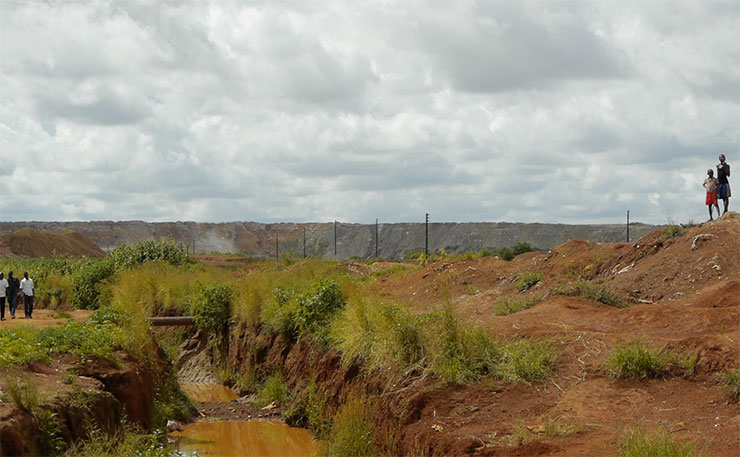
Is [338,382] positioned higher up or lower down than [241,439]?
higher up

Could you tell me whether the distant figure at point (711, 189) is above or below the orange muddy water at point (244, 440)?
above

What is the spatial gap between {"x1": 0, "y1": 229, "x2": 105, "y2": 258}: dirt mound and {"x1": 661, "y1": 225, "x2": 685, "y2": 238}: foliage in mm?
54585

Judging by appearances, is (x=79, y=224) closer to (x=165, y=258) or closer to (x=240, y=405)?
(x=165, y=258)

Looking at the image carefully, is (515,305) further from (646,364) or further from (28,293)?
(28,293)

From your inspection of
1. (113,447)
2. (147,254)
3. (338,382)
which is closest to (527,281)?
(338,382)

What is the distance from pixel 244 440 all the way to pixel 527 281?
29.8 feet

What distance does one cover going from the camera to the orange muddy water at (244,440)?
1475cm

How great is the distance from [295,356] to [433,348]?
19.3 feet

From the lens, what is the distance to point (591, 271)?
22.4m

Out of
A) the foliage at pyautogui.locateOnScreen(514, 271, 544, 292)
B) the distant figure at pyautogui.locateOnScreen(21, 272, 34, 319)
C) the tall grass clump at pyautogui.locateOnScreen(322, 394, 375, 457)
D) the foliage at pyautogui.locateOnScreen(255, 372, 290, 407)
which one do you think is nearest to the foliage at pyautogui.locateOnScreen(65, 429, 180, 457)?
the tall grass clump at pyautogui.locateOnScreen(322, 394, 375, 457)

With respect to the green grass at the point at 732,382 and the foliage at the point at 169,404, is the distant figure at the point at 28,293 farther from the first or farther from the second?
the green grass at the point at 732,382

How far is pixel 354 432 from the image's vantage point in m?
11.9

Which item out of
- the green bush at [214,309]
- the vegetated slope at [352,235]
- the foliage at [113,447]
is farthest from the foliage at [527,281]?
the vegetated slope at [352,235]

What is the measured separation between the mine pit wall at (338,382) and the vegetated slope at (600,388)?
Answer: 0.17 ft
